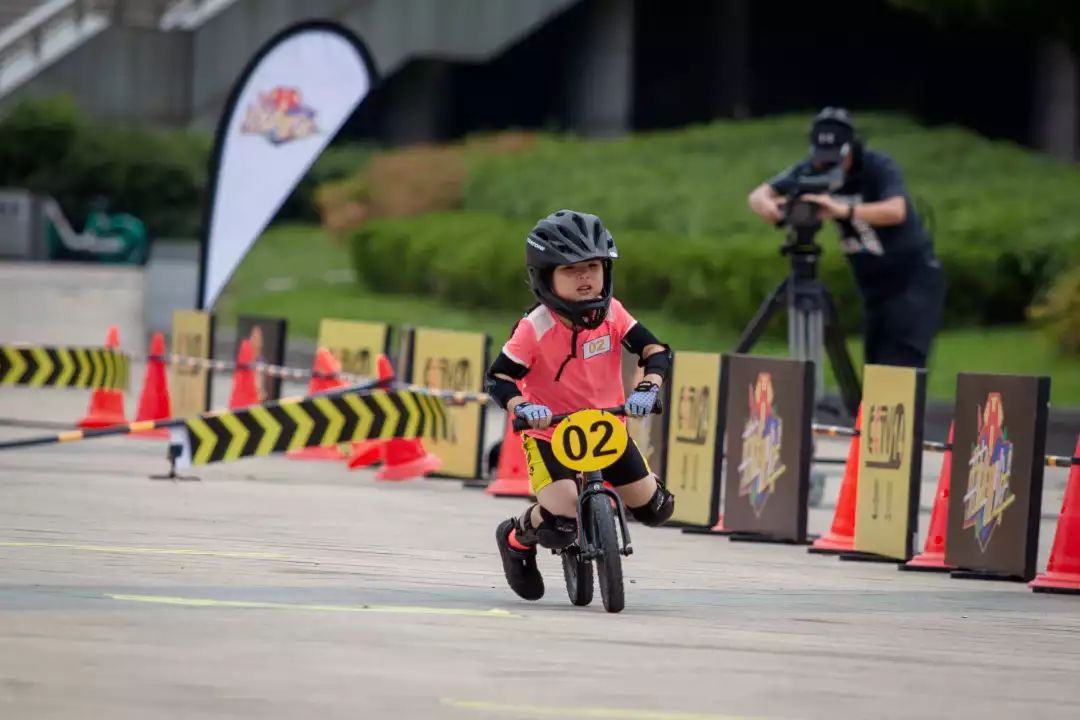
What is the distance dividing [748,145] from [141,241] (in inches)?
451

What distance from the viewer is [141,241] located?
134 ft

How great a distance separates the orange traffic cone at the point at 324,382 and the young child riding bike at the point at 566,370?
312 inches

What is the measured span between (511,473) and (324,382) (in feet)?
8.89

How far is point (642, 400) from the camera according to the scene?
9.82 metres

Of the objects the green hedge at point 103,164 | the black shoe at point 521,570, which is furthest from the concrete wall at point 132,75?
the black shoe at point 521,570

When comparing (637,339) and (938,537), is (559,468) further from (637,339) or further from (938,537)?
(938,537)

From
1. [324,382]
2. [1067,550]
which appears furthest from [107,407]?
[1067,550]

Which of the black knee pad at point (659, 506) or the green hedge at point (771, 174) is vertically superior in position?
the green hedge at point (771, 174)

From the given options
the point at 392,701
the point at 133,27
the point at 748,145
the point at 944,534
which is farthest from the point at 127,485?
the point at 133,27

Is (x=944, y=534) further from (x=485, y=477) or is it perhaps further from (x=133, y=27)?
(x=133, y=27)

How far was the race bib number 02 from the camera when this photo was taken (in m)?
9.72

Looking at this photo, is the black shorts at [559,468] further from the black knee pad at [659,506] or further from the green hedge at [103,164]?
the green hedge at [103,164]

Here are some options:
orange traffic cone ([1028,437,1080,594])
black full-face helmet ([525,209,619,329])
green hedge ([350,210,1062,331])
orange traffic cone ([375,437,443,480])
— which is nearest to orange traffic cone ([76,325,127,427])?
orange traffic cone ([375,437,443,480])

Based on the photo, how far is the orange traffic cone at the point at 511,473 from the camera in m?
16.0
